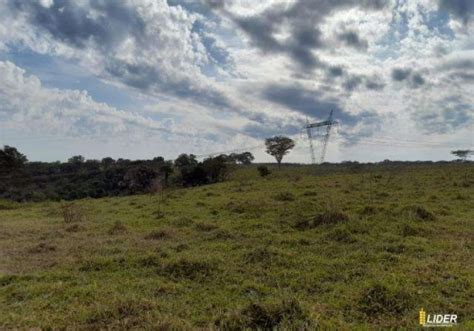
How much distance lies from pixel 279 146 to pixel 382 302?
216ft

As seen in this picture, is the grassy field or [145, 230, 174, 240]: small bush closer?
the grassy field

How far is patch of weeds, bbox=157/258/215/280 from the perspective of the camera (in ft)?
28.7

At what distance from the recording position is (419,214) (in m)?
14.9

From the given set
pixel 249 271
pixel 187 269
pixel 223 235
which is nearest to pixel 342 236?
pixel 223 235

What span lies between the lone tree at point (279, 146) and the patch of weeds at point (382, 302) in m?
65.2

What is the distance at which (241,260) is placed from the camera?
989 cm

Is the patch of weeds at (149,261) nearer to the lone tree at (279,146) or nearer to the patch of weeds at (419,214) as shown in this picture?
the patch of weeds at (419,214)

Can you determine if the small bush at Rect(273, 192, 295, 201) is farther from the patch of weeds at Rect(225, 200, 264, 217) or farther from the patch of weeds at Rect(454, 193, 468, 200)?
the patch of weeds at Rect(454, 193, 468, 200)

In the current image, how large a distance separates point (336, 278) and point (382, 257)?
6.29 ft

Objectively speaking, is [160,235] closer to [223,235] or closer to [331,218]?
[223,235]

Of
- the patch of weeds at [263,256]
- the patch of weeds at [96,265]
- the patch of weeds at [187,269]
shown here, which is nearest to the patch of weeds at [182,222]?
the patch of weeds at [96,265]

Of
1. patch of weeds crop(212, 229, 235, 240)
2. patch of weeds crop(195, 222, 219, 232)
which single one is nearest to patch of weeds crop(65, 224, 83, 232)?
patch of weeds crop(195, 222, 219, 232)

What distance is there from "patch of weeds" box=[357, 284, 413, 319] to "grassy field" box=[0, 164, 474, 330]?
0.02m

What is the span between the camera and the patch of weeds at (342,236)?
11618mm
